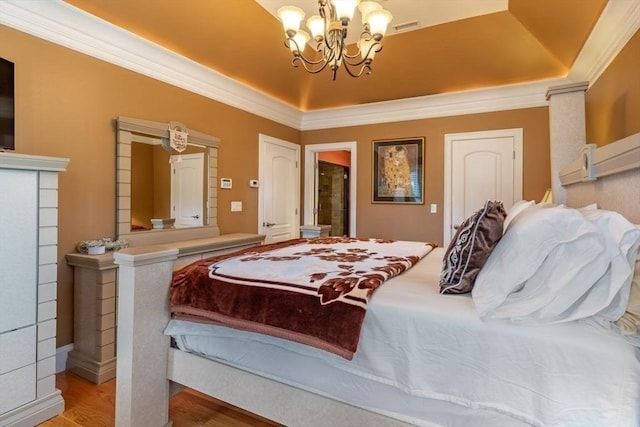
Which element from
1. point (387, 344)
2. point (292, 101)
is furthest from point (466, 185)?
point (387, 344)

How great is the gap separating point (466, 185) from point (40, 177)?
13.6 ft

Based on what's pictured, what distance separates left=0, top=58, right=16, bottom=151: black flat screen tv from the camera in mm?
1882

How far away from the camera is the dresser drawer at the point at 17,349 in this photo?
169 centimetres

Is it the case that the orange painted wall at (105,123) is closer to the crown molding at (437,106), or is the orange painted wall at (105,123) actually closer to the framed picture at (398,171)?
the crown molding at (437,106)

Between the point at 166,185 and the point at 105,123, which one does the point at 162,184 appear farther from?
the point at 105,123

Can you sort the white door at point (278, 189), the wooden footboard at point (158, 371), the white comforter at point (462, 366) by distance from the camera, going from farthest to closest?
the white door at point (278, 189) → the wooden footboard at point (158, 371) → the white comforter at point (462, 366)

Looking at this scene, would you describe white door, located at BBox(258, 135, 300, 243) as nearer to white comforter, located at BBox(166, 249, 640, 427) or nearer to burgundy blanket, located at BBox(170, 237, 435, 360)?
burgundy blanket, located at BBox(170, 237, 435, 360)

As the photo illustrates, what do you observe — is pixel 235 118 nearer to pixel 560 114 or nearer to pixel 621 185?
pixel 560 114

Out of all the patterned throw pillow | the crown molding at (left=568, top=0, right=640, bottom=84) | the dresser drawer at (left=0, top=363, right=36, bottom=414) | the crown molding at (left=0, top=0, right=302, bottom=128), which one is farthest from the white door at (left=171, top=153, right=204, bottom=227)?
the crown molding at (left=568, top=0, right=640, bottom=84)

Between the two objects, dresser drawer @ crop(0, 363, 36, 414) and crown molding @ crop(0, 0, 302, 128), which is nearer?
dresser drawer @ crop(0, 363, 36, 414)

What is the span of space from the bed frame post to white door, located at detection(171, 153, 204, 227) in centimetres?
176

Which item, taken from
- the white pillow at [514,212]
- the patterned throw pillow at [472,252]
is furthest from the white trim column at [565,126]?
the patterned throw pillow at [472,252]

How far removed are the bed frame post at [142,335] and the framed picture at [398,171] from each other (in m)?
3.47

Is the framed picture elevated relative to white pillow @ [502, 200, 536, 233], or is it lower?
elevated
